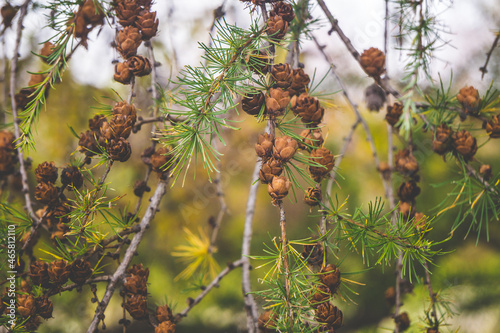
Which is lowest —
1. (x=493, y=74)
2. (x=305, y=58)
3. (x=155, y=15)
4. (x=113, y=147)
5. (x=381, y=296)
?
(x=381, y=296)

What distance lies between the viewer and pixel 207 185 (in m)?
1.36

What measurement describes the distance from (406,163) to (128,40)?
0.39m

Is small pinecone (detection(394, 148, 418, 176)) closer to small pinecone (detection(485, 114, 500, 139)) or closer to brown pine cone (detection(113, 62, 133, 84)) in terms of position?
small pinecone (detection(485, 114, 500, 139))

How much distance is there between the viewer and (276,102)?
323mm

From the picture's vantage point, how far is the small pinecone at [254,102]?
1.09 ft

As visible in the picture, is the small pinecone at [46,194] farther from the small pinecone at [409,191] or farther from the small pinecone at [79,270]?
the small pinecone at [409,191]

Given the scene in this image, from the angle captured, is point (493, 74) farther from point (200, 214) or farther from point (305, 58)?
point (200, 214)

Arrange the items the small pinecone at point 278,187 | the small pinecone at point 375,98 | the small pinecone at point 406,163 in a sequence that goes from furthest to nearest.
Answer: the small pinecone at point 375,98
the small pinecone at point 406,163
the small pinecone at point 278,187

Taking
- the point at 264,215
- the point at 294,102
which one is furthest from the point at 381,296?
the point at 294,102

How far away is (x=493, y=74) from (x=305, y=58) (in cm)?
53

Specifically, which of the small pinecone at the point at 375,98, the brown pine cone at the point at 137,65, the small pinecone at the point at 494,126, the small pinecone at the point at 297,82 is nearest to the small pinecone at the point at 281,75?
the small pinecone at the point at 297,82

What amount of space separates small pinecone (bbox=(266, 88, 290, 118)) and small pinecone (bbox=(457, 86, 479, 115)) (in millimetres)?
224

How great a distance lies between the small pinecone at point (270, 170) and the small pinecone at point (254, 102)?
56 mm

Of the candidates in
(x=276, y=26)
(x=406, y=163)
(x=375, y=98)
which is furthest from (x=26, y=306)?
(x=375, y=98)
